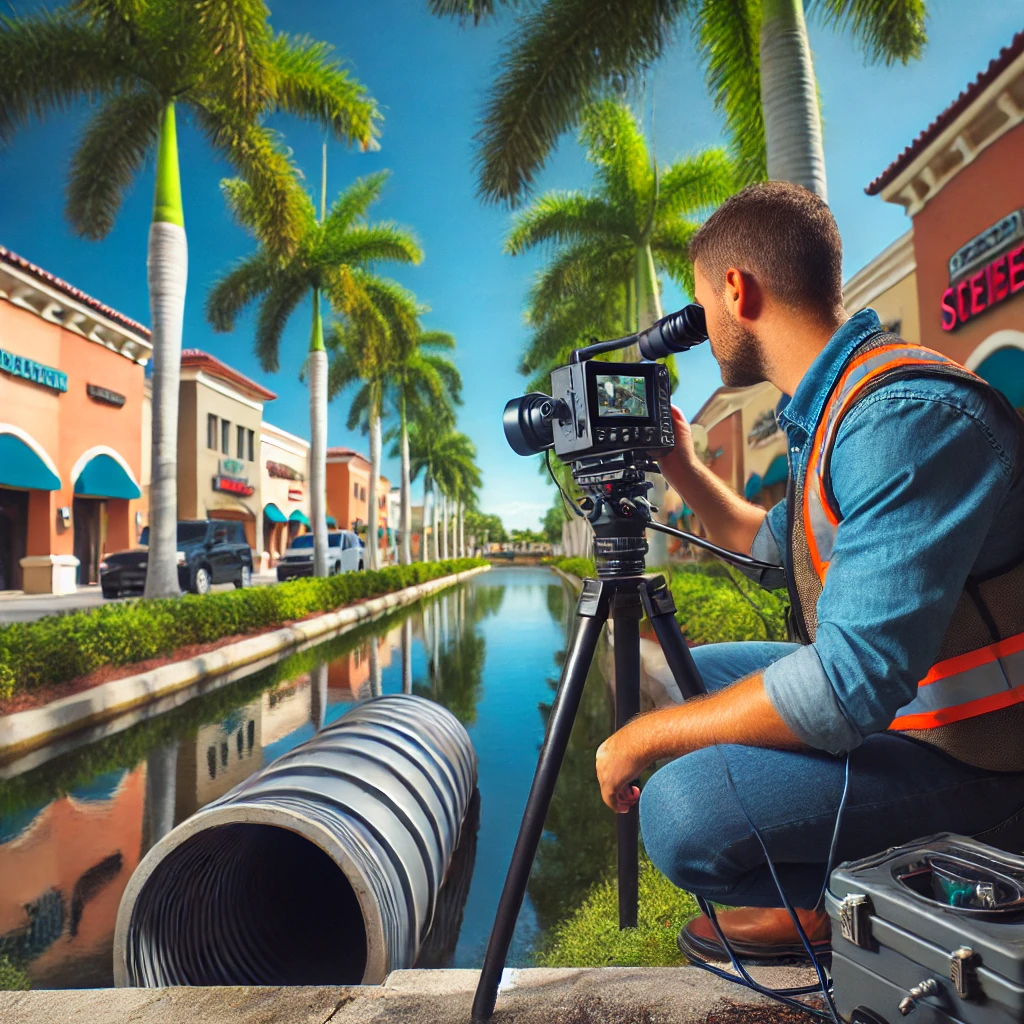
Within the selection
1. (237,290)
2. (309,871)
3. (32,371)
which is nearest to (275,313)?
(237,290)

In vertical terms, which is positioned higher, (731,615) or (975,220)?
(975,220)

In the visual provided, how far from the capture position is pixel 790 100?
6.26 m

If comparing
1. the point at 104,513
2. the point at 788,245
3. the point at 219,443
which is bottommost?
the point at 788,245

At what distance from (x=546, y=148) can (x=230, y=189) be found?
9.44 m

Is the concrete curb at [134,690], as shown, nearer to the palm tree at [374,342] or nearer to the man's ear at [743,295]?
the man's ear at [743,295]

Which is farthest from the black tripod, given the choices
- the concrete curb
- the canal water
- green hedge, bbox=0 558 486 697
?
green hedge, bbox=0 558 486 697

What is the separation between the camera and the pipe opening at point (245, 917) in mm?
2223

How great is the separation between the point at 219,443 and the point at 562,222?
827 inches

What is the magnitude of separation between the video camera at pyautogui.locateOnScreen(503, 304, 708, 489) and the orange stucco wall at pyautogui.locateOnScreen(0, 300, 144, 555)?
767 inches

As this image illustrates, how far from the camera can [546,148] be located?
927 cm

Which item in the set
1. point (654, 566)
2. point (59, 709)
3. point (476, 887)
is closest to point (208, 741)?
point (59, 709)

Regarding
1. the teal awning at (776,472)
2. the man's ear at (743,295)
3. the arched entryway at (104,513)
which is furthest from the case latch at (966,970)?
the arched entryway at (104,513)

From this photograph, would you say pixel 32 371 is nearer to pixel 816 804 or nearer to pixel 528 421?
pixel 528 421

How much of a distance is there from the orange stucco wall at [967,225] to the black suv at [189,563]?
13972 mm
